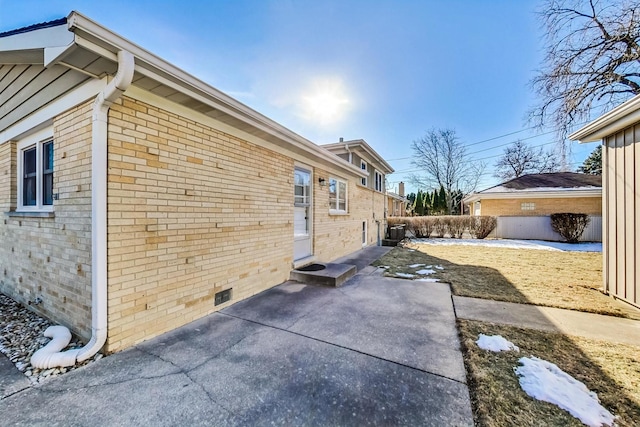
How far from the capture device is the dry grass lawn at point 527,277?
4.36 meters

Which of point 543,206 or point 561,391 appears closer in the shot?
point 561,391

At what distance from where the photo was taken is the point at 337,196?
28.6 feet

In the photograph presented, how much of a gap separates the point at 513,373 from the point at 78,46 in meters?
5.01

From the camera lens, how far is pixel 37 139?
3787mm

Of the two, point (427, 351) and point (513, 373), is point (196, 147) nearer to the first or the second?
point (427, 351)

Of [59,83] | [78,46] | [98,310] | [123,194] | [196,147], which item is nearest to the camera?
[78,46]

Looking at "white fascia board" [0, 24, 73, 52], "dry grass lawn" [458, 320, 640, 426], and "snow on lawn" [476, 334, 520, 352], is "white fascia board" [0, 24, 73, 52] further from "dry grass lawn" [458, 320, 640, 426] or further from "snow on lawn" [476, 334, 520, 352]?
"snow on lawn" [476, 334, 520, 352]

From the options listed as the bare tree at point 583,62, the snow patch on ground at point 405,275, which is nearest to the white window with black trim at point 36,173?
the snow patch on ground at point 405,275

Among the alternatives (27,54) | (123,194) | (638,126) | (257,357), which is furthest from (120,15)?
(638,126)

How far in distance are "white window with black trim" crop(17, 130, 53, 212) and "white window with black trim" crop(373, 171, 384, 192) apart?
12002mm

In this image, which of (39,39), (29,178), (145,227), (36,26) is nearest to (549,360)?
(145,227)

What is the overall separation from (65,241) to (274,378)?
3.17 meters

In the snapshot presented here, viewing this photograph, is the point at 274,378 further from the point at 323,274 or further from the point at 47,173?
the point at 47,173

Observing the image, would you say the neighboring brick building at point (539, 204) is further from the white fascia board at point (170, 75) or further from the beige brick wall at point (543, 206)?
the white fascia board at point (170, 75)
